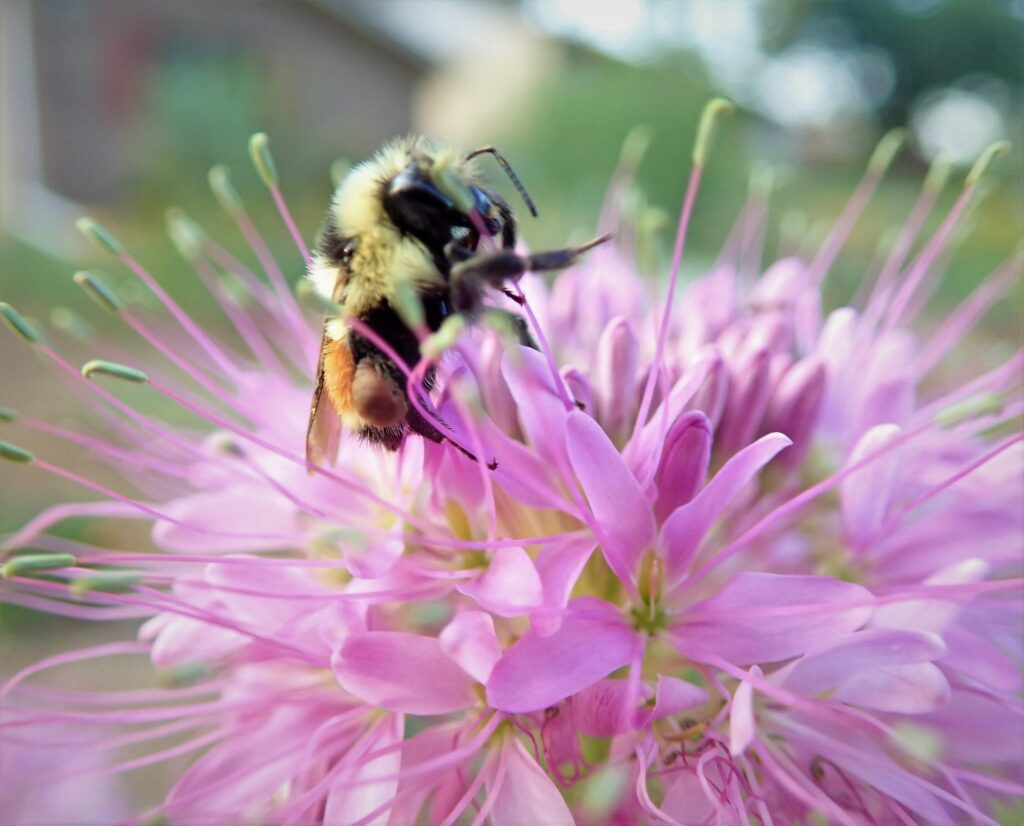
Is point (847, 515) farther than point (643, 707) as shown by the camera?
Yes

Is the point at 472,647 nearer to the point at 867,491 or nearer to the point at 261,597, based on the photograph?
the point at 261,597

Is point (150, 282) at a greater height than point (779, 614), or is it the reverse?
point (150, 282)

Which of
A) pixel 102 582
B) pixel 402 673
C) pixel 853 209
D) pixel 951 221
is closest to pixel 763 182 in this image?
pixel 853 209

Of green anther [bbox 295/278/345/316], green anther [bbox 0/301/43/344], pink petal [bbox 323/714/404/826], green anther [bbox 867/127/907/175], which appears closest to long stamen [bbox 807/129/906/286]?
green anther [bbox 867/127/907/175]

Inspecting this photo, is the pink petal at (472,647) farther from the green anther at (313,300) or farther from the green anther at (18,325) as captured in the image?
the green anther at (18,325)

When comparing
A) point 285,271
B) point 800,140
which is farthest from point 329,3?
point 800,140

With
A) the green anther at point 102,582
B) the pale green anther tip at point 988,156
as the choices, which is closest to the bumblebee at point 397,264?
the green anther at point 102,582

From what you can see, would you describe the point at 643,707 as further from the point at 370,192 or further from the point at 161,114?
the point at 161,114
